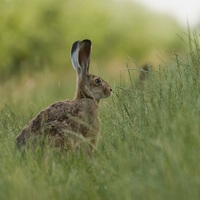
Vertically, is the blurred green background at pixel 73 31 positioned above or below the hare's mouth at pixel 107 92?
below

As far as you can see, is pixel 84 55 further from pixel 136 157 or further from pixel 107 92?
pixel 136 157

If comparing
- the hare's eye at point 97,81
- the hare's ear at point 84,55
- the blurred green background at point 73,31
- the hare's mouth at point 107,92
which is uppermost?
the hare's ear at point 84,55

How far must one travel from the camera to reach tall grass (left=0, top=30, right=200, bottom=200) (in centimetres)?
420

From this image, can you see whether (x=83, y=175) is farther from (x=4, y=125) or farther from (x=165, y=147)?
(x=4, y=125)

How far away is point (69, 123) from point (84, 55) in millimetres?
1111

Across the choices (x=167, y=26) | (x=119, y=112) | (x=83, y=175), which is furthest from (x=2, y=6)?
(x=83, y=175)

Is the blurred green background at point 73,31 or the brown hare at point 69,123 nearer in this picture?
the brown hare at point 69,123

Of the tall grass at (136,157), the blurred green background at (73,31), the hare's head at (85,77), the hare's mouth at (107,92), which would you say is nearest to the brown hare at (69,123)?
the hare's head at (85,77)

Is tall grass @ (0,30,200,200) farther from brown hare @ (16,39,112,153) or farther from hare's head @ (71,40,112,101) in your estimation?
hare's head @ (71,40,112,101)

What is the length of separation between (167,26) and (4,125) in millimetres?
26750

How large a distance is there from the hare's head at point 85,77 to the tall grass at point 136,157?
0.65 metres

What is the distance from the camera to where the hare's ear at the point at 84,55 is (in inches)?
285

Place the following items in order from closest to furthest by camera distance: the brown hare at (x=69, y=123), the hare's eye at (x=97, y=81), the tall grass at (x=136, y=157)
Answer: the tall grass at (x=136, y=157)
the brown hare at (x=69, y=123)
the hare's eye at (x=97, y=81)

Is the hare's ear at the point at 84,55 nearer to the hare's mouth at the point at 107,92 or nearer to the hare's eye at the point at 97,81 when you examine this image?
the hare's eye at the point at 97,81
